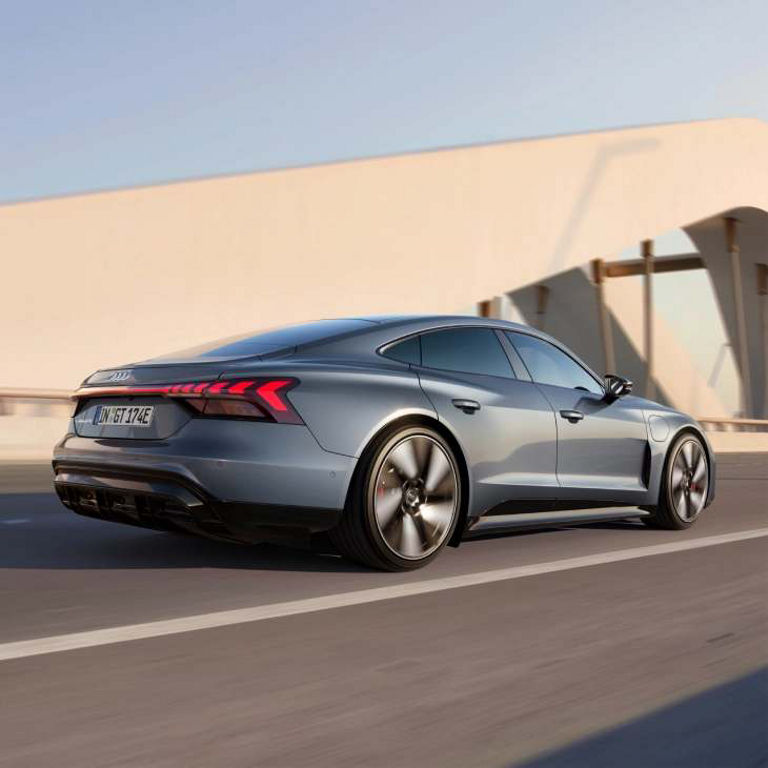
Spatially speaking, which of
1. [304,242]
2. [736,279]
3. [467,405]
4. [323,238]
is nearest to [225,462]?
[467,405]

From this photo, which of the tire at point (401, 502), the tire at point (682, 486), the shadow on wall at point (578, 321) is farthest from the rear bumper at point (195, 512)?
the shadow on wall at point (578, 321)

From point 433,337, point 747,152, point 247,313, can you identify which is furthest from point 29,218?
point 747,152

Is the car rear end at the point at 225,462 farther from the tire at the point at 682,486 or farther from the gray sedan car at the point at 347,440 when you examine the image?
A: the tire at the point at 682,486

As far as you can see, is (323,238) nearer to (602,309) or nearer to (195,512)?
(195,512)

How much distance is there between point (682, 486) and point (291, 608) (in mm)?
3944

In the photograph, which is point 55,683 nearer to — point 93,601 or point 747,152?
point 93,601

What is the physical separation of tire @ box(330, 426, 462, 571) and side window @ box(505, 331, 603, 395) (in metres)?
1.14

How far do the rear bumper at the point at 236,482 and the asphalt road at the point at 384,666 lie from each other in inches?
10.5

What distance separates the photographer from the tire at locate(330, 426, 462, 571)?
5418 mm

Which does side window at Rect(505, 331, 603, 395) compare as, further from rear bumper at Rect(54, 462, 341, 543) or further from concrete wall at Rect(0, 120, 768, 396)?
concrete wall at Rect(0, 120, 768, 396)

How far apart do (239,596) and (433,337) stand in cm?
195

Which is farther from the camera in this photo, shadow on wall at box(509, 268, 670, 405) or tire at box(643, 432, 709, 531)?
shadow on wall at box(509, 268, 670, 405)

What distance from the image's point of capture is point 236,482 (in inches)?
203

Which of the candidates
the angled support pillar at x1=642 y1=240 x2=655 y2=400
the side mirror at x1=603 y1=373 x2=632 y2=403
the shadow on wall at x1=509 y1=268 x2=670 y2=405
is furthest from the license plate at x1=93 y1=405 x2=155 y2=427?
the shadow on wall at x1=509 y1=268 x2=670 y2=405
